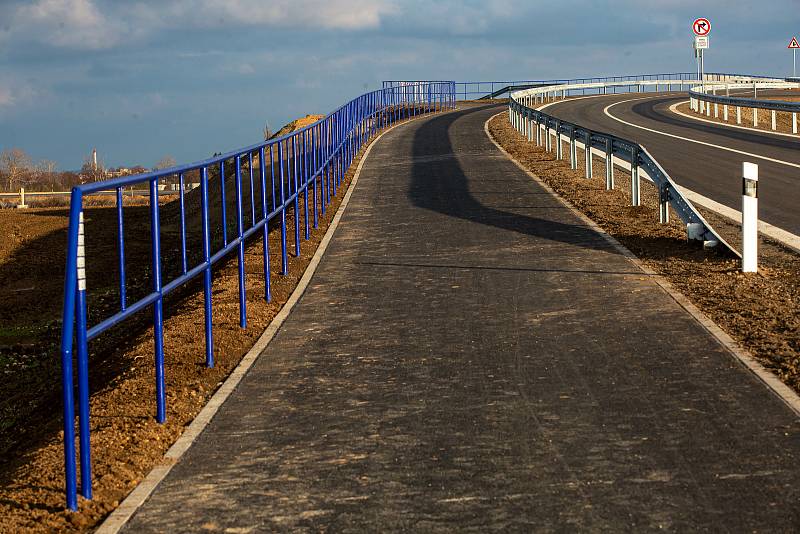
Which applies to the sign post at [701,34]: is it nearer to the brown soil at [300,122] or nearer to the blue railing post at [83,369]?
the brown soil at [300,122]

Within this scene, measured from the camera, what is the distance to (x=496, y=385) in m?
7.63

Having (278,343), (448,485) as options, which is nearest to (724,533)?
(448,485)

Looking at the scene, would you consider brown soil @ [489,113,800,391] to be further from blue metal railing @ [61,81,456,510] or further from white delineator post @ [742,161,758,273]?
blue metal railing @ [61,81,456,510]

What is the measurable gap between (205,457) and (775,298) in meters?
6.09

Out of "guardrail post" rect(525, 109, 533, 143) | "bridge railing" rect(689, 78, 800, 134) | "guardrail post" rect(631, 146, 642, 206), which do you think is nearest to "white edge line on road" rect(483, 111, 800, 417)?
"guardrail post" rect(631, 146, 642, 206)

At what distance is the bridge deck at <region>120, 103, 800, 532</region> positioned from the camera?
5.32 m

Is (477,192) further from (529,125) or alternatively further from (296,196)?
(529,125)

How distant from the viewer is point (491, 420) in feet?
22.3

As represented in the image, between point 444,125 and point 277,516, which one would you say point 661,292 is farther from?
point 444,125

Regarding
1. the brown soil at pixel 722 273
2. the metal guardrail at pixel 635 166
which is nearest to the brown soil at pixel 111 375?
the brown soil at pixel 722 273

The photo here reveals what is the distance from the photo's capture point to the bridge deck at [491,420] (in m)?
5.32

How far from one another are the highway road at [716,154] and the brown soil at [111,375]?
6.80 meters

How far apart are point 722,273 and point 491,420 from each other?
5.66 meters

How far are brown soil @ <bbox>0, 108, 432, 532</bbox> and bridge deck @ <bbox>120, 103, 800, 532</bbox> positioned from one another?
35 cm
